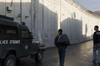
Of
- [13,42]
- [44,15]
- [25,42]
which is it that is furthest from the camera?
[44,15]

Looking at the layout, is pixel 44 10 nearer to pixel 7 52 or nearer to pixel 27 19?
pixel 27 19

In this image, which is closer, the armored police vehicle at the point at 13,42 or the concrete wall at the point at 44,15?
the armored police vehicle at the point at 13,42

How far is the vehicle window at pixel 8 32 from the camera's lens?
5835mm

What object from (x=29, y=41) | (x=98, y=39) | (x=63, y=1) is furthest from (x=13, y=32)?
(x=63, y=1)

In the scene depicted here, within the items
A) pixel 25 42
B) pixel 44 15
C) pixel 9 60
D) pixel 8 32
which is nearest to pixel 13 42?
pixel 8 32

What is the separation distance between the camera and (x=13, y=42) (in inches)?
Result: 252

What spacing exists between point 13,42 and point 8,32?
0.53 meters

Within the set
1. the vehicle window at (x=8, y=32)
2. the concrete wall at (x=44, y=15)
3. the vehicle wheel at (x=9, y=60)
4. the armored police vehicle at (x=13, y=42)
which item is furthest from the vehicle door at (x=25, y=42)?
the concrete wall at (x=44, y=15)

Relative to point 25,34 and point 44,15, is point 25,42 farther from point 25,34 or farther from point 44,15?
point 44,15

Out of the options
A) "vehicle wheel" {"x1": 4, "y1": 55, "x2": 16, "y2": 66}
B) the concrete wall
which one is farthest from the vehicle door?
the concrete wall

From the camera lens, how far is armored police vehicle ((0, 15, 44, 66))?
5829 millimetres

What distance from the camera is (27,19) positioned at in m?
16.1

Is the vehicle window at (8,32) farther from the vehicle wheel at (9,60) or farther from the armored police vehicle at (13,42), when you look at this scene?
the vehicle wheel at (9,60)

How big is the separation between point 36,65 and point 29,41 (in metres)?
1.41
